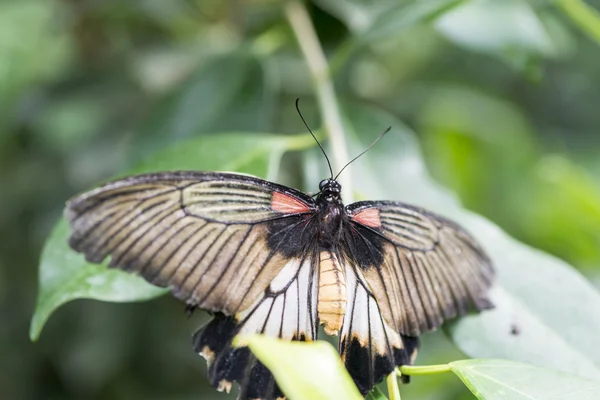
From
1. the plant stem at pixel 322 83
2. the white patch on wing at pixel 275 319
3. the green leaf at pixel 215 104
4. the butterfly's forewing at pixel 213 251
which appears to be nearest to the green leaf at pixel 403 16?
the plant stem at pixel 322 83

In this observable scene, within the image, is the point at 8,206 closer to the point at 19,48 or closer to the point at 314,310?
the point at 19,48

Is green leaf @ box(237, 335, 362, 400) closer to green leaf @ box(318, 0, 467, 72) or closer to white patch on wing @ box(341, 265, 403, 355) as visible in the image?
white patch on wing @ box(341, 265, 403, 355)

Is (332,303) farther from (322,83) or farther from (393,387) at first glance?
(322,83)

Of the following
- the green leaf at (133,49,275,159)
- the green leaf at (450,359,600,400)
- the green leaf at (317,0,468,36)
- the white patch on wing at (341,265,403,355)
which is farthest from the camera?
the green leaf at (133,49,275,159)

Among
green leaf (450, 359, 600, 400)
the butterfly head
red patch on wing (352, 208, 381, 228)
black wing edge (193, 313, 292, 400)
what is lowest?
black wing edge (193, 313, 292, 400)

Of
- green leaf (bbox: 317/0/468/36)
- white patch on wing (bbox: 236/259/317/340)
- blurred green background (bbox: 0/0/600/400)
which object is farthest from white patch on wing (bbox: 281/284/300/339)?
blurred green background (bbox: 0/0/600/400)

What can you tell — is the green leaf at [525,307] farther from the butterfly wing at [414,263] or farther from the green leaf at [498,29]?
the green leaf at [498,29]
